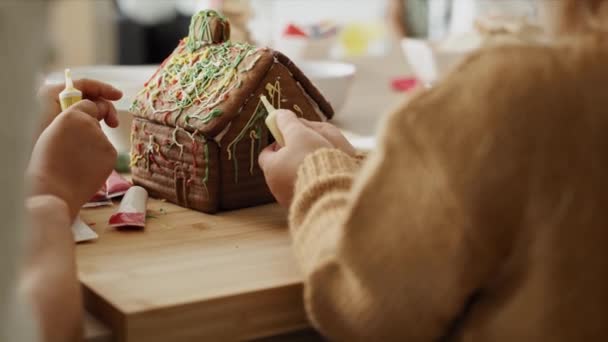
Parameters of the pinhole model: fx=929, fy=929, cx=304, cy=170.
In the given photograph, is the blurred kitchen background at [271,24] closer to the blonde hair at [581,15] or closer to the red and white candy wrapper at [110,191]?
the blonde hair at [581,15]

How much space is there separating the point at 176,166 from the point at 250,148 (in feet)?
0.28

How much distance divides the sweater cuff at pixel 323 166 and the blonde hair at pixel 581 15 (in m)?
0.23

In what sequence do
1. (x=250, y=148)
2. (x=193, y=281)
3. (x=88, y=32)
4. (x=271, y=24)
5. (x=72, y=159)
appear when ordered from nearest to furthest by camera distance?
(x=193, y=281)
(x=72, y=159)
(x=250, y=148)
(x=271, y=24)
(x=88, y=32)

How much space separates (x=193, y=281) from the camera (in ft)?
2.57

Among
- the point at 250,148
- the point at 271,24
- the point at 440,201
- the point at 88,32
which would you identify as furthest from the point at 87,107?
the point at 88,32

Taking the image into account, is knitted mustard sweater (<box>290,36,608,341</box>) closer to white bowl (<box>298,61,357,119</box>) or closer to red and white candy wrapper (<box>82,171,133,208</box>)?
red and white candy wrapper (<box>82,171,133,208</box>)

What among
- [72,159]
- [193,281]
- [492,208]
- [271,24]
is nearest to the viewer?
[492,208]

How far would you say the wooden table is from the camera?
2.41 feet

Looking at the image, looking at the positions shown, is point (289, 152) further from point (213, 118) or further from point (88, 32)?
point (88, 32)

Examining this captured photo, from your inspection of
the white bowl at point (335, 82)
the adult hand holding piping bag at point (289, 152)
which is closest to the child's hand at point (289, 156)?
the adult hand holding piping bag at point (289, 152)

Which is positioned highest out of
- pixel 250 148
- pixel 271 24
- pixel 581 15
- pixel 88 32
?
pixel 581 15

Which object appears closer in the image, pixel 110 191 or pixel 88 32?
pixel 110 191

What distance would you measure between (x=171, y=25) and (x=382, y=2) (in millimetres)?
1043

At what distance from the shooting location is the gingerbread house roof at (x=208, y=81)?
991 mm
